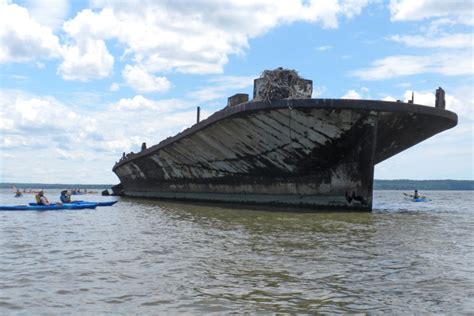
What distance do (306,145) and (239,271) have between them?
11975 mm

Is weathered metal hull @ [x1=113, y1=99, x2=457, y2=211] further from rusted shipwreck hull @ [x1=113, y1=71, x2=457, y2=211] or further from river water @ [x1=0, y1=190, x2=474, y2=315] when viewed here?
river water @ [x1=0, y1=190, x2=474, y2=315]

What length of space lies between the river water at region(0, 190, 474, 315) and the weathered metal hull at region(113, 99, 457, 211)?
18.2 ft

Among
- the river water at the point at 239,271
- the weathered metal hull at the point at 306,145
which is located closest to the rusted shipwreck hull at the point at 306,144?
the weathered metal hull at the point at 306,145

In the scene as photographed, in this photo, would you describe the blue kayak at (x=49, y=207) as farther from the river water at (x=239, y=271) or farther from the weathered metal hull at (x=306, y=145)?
the river water at (x=239, y=271)

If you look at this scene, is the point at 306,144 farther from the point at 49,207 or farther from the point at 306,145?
the point at 49,207

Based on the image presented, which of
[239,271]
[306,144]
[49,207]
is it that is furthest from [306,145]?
[239,271]

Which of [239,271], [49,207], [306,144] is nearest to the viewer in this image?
[239,271]

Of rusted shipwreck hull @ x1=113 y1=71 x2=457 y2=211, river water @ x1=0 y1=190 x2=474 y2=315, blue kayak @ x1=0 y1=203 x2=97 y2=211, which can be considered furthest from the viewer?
blue kayak @ x1=0 y1=203 x2=97 y2=211

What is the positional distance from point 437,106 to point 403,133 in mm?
1699

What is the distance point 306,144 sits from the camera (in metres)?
18.5

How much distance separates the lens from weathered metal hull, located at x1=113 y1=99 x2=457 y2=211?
17172 millimetres

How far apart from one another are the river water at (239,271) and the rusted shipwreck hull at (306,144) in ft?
18.3

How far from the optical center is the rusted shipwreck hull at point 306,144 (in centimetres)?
1716

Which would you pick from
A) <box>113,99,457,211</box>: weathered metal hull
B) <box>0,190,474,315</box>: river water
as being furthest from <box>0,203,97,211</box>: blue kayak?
<box>0,190,474,315</box>: river water
